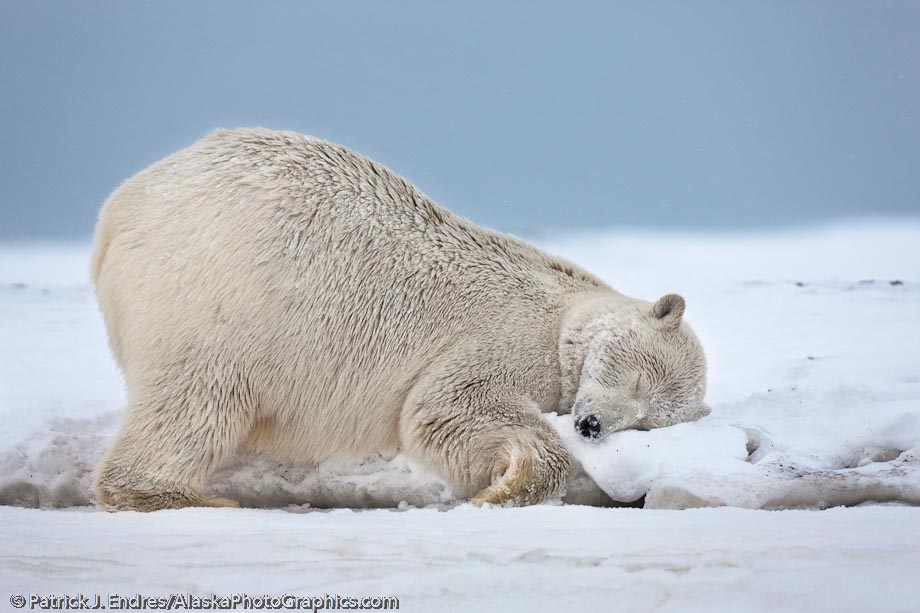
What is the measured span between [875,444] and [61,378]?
5898mm

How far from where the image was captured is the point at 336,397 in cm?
477

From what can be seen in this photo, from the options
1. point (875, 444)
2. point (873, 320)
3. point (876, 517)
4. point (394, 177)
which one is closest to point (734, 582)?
point (876, 517)

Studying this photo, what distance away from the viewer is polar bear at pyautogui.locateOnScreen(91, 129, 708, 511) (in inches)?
177

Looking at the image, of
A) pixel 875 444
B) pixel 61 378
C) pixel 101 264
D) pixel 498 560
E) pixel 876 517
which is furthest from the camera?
pixel 61 378

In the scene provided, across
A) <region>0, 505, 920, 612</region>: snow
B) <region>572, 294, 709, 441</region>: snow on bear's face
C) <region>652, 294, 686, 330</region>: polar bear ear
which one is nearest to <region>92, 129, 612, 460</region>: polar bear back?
<region>572, 294, 709, 441</region>: snow on bear's face

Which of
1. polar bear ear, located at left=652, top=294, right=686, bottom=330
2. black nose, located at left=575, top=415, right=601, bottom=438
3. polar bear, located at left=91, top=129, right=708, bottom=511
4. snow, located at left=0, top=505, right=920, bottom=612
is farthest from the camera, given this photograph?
polar bear ear, located at left=652, top=294, right=686, bottom=330

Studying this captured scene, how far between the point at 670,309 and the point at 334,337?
1995 millimetres

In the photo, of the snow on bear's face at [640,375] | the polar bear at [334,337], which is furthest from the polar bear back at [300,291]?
the snow on bear's face at [640,375]

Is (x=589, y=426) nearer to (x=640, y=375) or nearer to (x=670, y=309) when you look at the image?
(x=640, y=375)

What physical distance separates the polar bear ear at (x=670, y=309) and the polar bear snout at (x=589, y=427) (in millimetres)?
774

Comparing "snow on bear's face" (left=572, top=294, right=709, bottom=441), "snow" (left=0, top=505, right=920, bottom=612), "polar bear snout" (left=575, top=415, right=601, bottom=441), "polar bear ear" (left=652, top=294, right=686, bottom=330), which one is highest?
"polar bear ear" (left=652, top=294, right=686, bottom=330)

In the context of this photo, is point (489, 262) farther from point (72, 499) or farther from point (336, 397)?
point (72, 499)

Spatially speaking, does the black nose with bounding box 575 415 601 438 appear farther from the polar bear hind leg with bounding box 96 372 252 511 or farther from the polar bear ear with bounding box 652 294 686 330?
the polar bear hind leg with bounding box 96 372 252 511

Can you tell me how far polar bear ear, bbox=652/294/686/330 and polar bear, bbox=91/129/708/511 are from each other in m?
0.01
